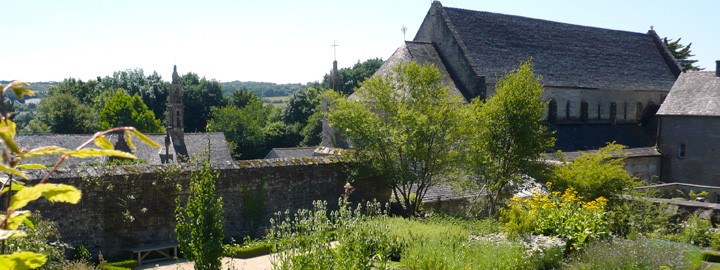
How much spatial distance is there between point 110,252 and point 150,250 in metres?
0.81

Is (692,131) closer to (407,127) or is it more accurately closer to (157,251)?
(407,127)

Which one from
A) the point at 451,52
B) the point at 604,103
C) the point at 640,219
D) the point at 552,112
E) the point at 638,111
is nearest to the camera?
the point at 640,219

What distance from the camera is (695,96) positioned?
1109 inches

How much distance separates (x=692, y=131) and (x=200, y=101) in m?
56.9

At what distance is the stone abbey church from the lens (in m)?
26.7

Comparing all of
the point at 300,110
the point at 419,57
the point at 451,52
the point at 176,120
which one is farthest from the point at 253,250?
the point at 300,110

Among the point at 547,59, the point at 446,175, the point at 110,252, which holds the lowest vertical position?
the point at 110,252

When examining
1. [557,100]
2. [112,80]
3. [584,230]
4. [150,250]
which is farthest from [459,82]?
[112,80]

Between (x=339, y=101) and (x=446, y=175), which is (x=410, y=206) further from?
(x=339, y=101)

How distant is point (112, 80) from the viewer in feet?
251

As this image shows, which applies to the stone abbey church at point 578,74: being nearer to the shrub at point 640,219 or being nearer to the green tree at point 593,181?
the green tree at point 593,181

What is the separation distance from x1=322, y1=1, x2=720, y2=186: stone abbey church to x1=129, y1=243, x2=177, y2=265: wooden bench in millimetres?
12433

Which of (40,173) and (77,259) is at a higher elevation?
(40,173)

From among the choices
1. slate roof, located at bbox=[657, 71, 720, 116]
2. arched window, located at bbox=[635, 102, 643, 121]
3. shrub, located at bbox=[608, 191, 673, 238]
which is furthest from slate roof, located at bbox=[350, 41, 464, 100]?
arched window, located at bbox=[635, 102, 643, 121]
